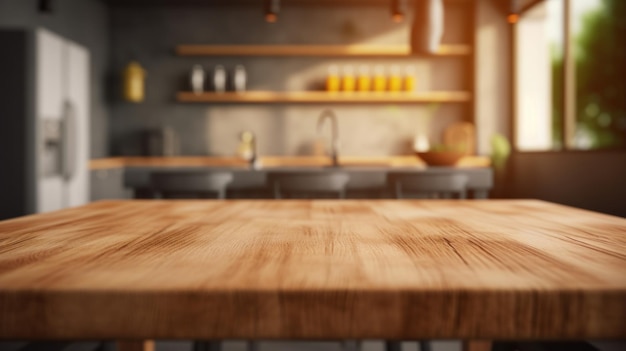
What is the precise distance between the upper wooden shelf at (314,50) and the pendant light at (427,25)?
10.8 ft

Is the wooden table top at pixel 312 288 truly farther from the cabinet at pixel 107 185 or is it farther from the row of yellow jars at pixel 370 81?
the row of yellow jars at pixel 370 81

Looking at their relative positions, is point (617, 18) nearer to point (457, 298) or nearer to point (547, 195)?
point (547, 195)

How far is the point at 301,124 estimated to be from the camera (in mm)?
5762

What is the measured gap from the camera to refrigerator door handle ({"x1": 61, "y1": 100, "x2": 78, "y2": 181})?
3.67 metres

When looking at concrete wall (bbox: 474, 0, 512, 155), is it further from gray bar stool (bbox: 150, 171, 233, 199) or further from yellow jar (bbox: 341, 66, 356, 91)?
gray bar stool (bbox: 150, 171, 233, 199)

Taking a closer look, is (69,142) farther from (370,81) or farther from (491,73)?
(491,73)

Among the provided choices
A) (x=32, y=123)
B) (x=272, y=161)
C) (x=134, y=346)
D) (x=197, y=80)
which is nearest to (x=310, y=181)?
(x=134, y=346)

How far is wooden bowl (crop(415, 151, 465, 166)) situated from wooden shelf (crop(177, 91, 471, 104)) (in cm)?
229

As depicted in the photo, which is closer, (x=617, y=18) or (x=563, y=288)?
(x=563, y=288)

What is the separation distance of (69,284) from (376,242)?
1.55 feet

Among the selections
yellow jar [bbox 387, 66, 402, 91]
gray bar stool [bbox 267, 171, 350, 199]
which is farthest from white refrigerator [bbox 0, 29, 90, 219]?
yellow jar [bbox 387, 66, 402, 91]

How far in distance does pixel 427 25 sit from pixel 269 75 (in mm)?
3740

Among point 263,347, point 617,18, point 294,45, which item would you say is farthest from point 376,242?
point 617,18

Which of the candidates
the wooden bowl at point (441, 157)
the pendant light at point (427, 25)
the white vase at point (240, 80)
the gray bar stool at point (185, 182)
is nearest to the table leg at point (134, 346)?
the gray bar stool at point (185, 182)
